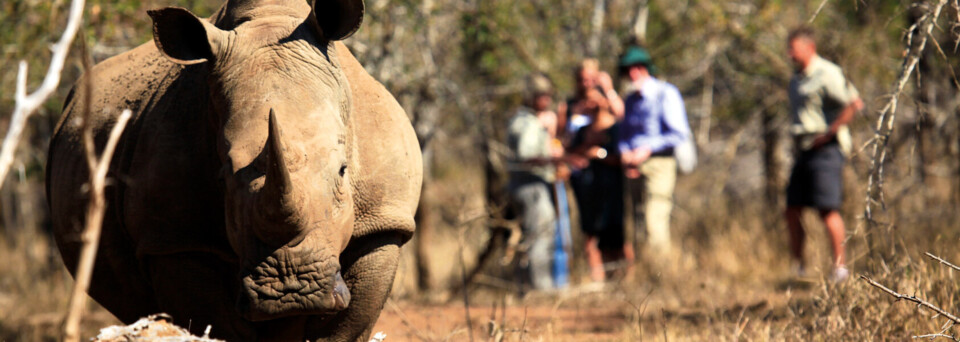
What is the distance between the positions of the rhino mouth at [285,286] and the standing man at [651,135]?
5.22m

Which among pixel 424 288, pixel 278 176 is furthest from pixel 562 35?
pixel 278 176

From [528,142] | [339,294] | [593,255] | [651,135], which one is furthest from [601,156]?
[339,294]

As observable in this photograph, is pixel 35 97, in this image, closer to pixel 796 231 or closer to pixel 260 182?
pixel 260 182

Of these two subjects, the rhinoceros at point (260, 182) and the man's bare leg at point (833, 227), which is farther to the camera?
the man's bare leg at point (833, 227)

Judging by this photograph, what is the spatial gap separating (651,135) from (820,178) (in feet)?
4.56

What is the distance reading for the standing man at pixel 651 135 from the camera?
8.23 m

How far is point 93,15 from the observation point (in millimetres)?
6938

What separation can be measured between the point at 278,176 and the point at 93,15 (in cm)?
438

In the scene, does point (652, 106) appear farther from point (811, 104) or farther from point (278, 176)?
point (278, 176)

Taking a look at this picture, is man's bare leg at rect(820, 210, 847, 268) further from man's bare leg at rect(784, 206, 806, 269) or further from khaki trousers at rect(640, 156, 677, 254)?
khaki trousers at rect(640, 156, 677, 254)

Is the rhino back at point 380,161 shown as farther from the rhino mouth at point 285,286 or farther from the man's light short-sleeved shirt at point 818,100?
the man's light short-sleeved shirt at point 818,100

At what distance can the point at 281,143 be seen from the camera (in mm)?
3207

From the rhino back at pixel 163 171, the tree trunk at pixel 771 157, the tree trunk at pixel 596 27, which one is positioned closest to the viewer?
the rhino back at pixel 163 171

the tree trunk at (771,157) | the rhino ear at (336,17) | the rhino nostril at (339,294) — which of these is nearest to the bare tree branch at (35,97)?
the rhino nostril at (339,294)
